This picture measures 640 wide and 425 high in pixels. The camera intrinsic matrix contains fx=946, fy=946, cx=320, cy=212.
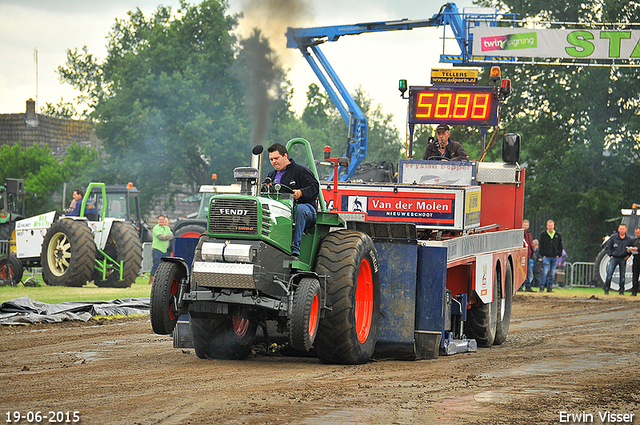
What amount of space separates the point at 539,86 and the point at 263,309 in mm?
28216

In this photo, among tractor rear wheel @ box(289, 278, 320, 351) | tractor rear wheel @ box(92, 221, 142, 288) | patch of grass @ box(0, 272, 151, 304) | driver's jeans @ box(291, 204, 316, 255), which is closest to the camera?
tractor rear wheel @ box(289, 278, 320, 351)

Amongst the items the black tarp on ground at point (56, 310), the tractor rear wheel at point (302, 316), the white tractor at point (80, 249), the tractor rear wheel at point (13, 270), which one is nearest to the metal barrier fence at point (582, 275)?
the white tractor at point (80, 249)

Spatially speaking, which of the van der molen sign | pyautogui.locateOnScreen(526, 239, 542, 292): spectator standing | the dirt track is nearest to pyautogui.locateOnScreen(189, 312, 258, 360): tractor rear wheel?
the dirt track

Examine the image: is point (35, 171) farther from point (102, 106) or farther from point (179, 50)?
point (179, 50)

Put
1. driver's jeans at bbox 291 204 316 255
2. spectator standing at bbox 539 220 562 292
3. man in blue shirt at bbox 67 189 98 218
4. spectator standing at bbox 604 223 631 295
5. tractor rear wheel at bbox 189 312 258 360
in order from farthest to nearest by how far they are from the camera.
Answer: spectator standing at bbox 539 220 562 292 → spectator standing at bbox 604 223 631 295 → man in blue shirt at bbox 67 189 98 218 → tractor rear wheel at bbox 189 312 258 360 → driver's jeans at bbox 291 204 316 255

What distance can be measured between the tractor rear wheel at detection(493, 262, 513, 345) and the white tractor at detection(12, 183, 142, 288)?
9.91 meters

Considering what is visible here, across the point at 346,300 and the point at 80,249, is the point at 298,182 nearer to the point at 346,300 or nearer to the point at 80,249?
the point at 346,300

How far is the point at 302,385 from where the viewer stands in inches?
292

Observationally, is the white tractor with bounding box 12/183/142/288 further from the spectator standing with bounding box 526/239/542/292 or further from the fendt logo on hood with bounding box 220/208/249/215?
the fendt logo on hood with bounding box 220/208/249/215

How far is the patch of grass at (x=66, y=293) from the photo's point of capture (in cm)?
1693

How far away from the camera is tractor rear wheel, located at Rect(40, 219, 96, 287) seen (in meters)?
19.6

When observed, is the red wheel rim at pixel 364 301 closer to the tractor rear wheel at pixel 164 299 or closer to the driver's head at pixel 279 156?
the driver's head at pixel 279 156

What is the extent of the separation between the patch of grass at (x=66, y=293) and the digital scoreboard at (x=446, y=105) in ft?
21.9

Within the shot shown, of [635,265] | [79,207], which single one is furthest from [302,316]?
[635,265]
